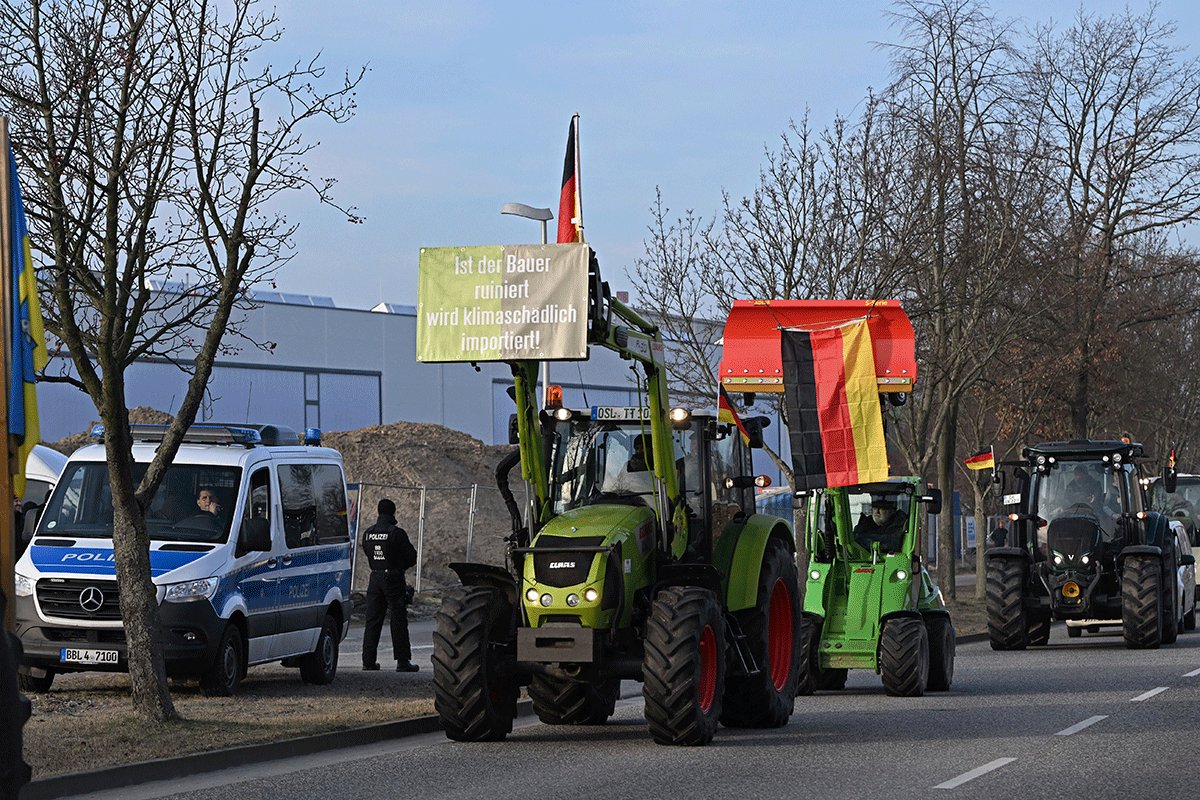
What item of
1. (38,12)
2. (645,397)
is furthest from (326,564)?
(38,12)

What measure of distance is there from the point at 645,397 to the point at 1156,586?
12.1 meters

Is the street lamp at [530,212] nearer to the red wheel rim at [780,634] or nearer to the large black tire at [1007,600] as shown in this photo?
the large black tire at [1007,600]

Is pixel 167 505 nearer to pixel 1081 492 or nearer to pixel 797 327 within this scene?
pixel 797 327

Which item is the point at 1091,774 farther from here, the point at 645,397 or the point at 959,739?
the point at 645,397

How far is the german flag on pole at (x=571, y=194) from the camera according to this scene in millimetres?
14711

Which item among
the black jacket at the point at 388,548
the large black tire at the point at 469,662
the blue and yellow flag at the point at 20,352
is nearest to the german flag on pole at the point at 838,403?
the black jacket at the point at 388,548

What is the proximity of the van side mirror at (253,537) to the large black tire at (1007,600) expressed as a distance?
1162cm

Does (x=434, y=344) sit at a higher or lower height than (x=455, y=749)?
higher

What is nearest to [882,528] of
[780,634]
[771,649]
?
[780,634]

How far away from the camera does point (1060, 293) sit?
35.6 m

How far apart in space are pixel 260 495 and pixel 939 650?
699 centimetres

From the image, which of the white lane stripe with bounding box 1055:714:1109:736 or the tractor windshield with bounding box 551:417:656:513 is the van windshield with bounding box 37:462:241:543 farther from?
the white lane stripe with bounding box 1055:714:1109:736

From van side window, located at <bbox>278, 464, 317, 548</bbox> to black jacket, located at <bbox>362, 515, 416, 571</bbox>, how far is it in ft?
3.44

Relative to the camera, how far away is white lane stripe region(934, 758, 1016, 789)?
11.6m
